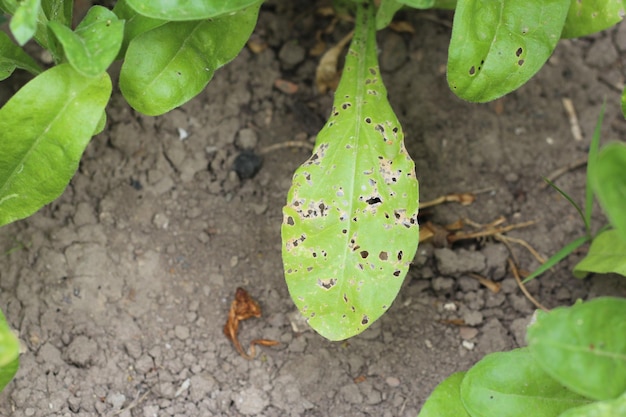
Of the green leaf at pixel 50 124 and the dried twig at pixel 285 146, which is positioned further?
the dried twig at pixel 285 146

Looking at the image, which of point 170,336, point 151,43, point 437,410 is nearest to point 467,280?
point 437,410

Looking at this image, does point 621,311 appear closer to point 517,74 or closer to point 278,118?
point 517,74

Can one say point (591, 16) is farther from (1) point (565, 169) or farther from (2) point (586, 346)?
(2) point (586, 346)

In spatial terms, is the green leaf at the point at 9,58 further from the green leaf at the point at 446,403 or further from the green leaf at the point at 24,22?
the green leaf at the point at 446,403

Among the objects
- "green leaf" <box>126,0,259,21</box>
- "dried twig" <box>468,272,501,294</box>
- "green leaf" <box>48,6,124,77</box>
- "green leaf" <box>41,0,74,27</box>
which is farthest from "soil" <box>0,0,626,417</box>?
"green leaf" <box>126,0,259,21</box>

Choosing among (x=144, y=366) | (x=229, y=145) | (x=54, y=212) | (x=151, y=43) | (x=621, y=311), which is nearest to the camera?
(x=621, y=311)

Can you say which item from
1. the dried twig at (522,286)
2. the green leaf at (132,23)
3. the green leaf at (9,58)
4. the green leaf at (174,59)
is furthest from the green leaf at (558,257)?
the green leaf at (9,58)

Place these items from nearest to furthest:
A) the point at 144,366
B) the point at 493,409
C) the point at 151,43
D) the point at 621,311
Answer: the point at 621,311
the point at 493,409
the point at 151,43
the point at 144,366
